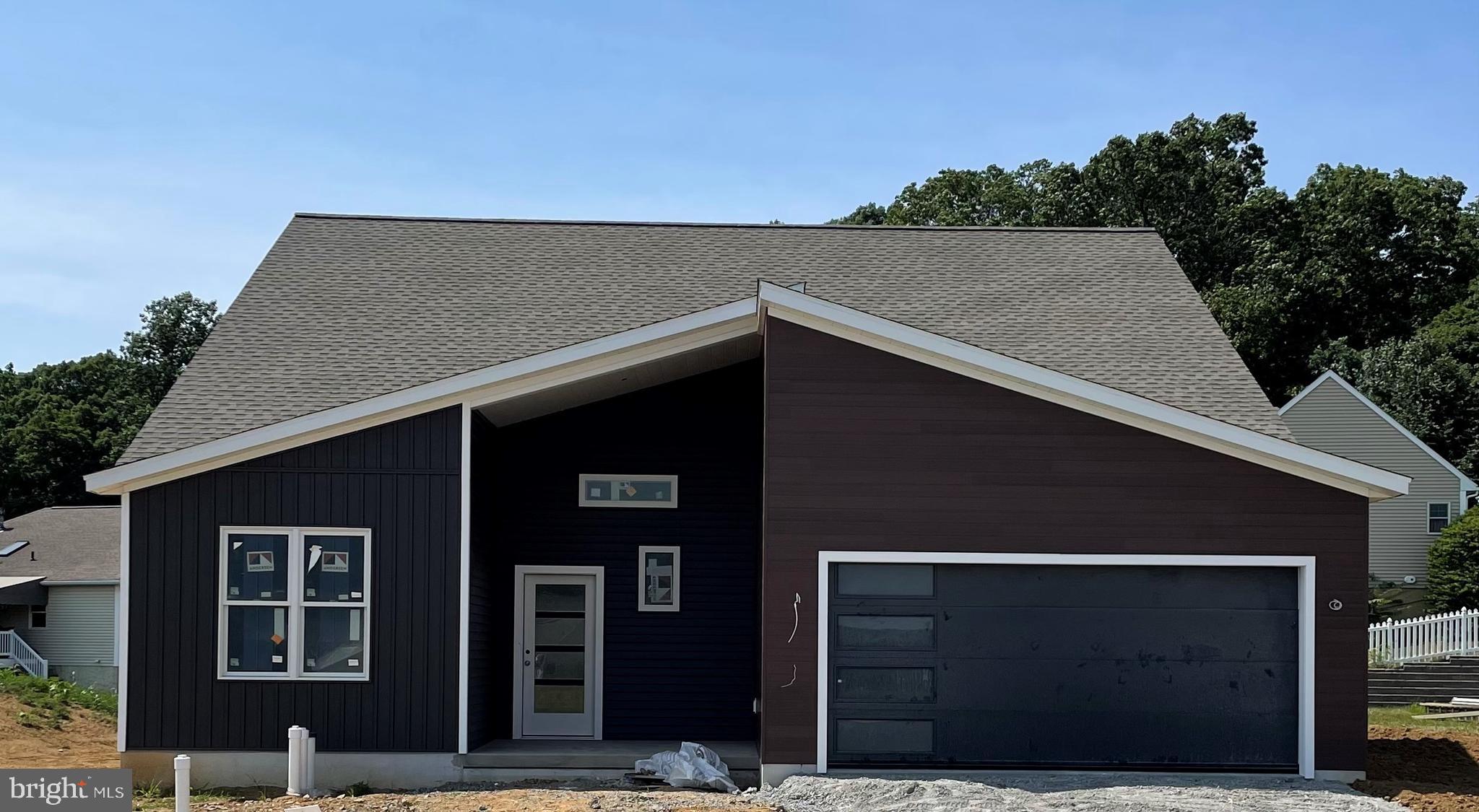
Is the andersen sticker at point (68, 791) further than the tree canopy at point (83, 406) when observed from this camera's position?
No

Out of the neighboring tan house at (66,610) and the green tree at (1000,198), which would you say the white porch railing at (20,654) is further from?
the green tree at (1000,198)

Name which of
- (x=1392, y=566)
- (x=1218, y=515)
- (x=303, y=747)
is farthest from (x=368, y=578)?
(x=1392, y=566)

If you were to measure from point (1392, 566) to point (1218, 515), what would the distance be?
24.4 m

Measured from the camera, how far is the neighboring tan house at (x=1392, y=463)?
33844 mm

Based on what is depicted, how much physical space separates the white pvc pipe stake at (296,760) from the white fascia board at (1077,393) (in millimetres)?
5439

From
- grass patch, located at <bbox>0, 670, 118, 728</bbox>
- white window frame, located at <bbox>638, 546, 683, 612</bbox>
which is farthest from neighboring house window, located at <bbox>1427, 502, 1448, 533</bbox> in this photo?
grass patch, located at <bbox>0, 670, 118, 728</bbox>

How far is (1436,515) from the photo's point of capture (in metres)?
34.0

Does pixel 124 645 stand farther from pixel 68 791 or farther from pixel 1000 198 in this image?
pixel 1000 198

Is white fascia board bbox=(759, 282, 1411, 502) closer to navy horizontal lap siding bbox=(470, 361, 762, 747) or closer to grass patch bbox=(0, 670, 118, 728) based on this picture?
navy horizontal lap siding bbox=(470, 361, 762, 747)

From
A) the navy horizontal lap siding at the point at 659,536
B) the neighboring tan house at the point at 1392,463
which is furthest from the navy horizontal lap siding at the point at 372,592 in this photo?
the neighboring tan house at the point at 1392,463

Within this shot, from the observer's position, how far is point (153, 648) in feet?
41.8

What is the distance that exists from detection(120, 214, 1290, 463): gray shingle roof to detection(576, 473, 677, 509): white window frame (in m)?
1.57

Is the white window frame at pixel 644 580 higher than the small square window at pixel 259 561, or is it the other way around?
the small square window at pixel 259 561

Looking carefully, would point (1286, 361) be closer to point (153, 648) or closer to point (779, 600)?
point (779, 600)
